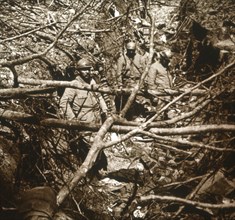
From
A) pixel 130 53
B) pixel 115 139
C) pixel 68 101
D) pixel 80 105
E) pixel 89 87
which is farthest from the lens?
pixel 130 53

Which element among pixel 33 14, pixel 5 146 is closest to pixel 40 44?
pixel 33 14

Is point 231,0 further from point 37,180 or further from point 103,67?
point 37,180

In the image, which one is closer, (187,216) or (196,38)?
(187,216)

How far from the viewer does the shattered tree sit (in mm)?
3742

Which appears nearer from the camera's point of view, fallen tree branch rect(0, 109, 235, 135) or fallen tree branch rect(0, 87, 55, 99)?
fallen tree branch rect(0, 109, 235, 135)

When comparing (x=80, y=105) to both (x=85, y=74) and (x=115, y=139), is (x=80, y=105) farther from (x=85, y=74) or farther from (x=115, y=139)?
(x=115, y=139)

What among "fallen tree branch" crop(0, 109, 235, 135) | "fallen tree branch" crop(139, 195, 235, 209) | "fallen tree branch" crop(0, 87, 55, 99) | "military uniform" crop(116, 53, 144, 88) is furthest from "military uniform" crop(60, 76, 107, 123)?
"fallen tree branch" crop(139, 195, 235, 209)

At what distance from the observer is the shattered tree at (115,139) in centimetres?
374

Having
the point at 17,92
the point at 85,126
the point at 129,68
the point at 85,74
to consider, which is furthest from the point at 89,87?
the point at 129,68

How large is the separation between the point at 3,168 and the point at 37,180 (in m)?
0.72

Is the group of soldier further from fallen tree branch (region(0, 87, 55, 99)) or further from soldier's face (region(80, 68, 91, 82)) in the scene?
fallen tree branch (region(0, 87, 55, 99))

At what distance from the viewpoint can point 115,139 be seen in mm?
4340

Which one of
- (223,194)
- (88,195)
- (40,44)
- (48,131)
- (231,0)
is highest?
(231,0)

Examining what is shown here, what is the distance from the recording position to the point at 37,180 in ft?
13.0
